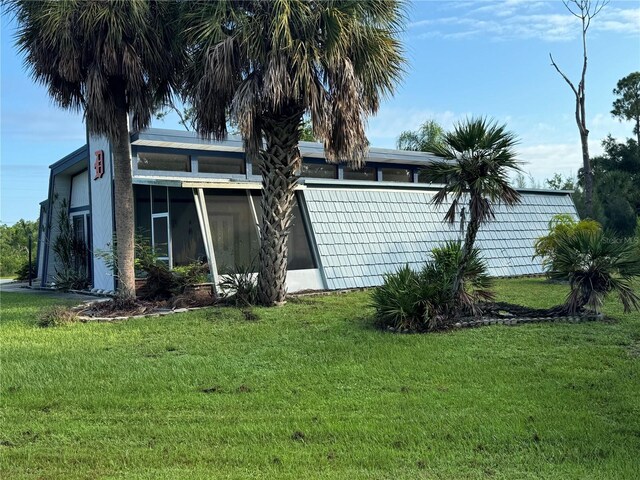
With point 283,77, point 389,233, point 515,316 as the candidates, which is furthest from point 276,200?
point 515,316

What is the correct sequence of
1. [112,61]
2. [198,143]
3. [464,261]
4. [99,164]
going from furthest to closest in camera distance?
[198,143] → [99,164] → [112,61] → [464,261]

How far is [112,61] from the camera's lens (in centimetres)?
1063

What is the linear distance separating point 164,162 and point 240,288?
6.81 meters

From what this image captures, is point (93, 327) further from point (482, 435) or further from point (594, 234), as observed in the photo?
point (594, 234)

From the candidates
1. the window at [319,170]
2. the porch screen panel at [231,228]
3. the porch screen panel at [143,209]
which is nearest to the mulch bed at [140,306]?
the porch screen panel at [231,228]

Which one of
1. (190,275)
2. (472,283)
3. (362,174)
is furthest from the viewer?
(362,174)

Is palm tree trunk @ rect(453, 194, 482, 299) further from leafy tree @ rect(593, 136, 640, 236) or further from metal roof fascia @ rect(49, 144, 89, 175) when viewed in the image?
leafy tree @ rect(593, 136, 640, 236)

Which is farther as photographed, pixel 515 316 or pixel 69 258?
pixel 69 258

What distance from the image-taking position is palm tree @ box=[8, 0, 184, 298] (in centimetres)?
1051

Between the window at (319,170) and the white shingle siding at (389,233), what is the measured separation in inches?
209

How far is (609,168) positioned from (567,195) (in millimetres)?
12377

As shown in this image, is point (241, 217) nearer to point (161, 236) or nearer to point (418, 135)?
point (161, 236)

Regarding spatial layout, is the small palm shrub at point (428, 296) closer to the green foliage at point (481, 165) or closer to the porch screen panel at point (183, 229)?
the green foliage at point (481, 165)

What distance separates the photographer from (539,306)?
10703 mm
